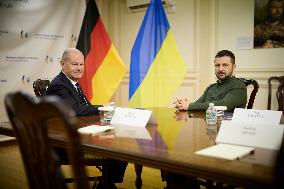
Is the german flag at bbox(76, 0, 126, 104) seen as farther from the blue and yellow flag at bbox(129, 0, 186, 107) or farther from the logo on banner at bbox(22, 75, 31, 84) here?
the logo on banner at bbox(22, 75, 31, 84)

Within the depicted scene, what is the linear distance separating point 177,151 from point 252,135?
1.02ft

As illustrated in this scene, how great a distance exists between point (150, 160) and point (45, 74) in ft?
11.7

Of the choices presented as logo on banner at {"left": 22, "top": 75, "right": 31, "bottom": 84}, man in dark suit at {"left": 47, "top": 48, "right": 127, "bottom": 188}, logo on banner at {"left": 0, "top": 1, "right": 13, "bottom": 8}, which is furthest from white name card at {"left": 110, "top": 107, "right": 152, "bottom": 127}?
logo on banner at {"left": 0, "top": 1, "right": 13, "bottom": 8}

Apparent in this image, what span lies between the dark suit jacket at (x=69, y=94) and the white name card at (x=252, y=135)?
1.14 meters

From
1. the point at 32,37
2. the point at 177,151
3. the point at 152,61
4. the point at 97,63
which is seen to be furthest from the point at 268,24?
the point at 177,151

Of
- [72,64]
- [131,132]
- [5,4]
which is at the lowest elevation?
[131,132]

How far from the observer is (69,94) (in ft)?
7.89

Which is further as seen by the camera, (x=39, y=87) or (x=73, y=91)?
(x=39, y=87)

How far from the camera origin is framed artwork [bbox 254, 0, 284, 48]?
3.86m

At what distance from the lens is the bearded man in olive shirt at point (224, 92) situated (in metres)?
2.49

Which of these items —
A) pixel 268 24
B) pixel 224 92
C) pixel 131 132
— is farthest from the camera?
pixel 268 24

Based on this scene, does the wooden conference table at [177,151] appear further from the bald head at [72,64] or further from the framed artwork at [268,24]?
the framed artwork at [268,24]

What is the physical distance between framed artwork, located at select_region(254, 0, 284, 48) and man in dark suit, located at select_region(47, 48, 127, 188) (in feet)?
7.77

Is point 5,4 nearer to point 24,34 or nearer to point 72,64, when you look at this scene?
point 24,34
